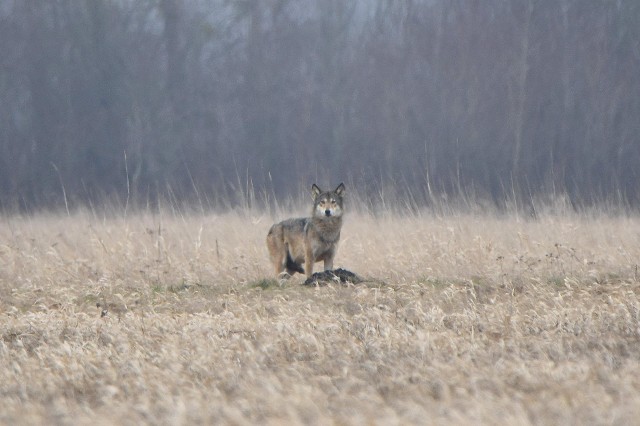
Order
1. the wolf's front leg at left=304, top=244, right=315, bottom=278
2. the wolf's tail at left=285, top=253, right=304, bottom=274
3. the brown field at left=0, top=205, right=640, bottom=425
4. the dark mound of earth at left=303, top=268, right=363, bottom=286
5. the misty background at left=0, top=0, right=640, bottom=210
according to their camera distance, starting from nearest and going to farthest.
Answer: the brown field at left=0, top=205, right=640, bottom=425, the dark mound of earth at left=303, top=268, right=363, bottom=286, the wolf's front leg at left=304, top=244, right=315, bottom=278, the wolf's tail at left=285, top=253, right=304, bottom=274, the misty background at left=0, top=0, right=640, bottom=210

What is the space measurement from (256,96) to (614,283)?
25045 mm

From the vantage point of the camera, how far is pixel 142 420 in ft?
14.8

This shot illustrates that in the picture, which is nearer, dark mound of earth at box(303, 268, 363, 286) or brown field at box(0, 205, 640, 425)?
brown field at box(0, 205, 640, 425)

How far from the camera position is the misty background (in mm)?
→ 29234

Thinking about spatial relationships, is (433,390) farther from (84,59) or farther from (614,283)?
(84,59)

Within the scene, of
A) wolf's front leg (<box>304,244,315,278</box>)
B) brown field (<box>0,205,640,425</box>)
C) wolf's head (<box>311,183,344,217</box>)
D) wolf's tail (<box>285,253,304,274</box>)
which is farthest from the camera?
wolf's tail (<box>285,253,304,274</box>)

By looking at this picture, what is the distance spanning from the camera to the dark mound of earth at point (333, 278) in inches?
389

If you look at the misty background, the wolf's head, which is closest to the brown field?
the wolf's head

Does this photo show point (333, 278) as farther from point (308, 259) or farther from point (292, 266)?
point (292, 266)

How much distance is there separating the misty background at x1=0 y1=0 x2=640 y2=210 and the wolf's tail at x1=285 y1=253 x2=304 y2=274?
636 inches

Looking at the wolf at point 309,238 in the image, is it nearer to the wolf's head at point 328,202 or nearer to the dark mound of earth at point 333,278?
the wolf's head at point 328,202

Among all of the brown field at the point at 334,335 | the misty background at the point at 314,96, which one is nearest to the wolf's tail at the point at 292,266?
the brown field at the point at 334,335

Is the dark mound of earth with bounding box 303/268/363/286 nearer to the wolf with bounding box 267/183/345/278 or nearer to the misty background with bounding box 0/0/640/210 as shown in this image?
the wolf with bounding box 267/183/345/278

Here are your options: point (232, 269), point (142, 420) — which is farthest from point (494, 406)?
point (232, 269)
